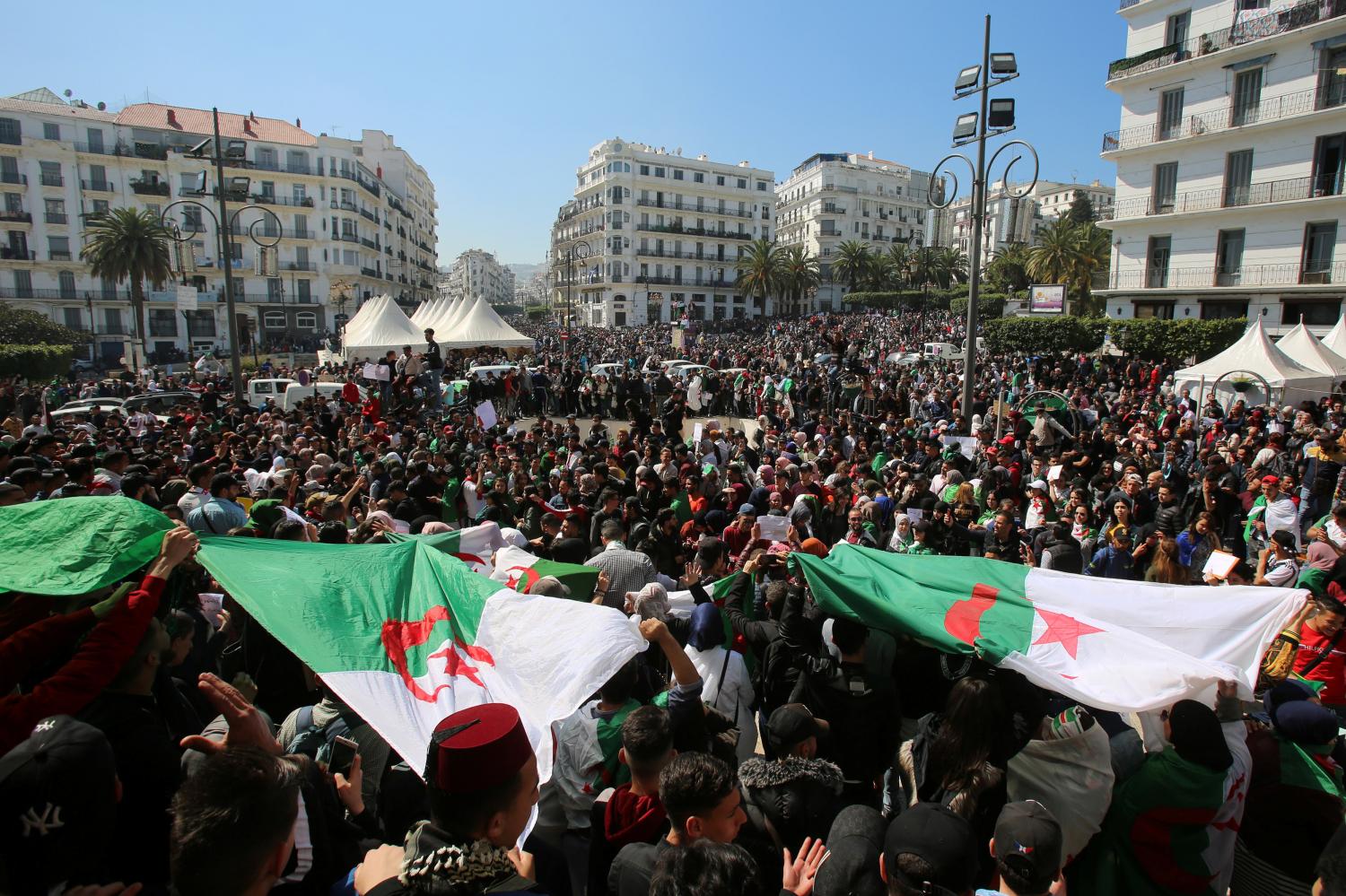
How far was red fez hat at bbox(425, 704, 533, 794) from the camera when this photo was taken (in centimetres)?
206

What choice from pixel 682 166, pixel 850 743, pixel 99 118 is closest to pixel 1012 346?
pixel 850 743

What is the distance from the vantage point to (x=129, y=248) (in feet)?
146

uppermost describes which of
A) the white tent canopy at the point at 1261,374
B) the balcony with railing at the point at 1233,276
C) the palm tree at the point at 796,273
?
the palm tree at the point at 796,273

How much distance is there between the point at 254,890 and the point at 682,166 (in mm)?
86007

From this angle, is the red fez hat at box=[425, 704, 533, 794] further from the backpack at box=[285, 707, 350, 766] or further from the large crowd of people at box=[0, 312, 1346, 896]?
the backpack at box=[285, 707, 350, 766]

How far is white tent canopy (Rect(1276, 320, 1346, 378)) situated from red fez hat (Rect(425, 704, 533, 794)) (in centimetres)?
2194

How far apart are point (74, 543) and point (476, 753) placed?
9.20ft

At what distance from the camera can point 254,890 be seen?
1.93 metres

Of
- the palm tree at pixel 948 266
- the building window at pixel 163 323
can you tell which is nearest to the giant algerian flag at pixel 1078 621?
the building window at pixel 163 323

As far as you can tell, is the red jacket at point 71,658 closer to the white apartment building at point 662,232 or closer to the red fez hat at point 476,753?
the red fez hat at point 476,753

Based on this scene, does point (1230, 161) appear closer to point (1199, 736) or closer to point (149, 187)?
point (1199, 736)

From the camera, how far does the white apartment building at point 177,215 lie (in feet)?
168

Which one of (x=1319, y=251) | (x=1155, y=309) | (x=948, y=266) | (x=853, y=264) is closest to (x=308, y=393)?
(x=1155, y=309)

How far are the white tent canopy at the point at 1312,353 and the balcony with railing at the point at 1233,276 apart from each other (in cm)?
1348
